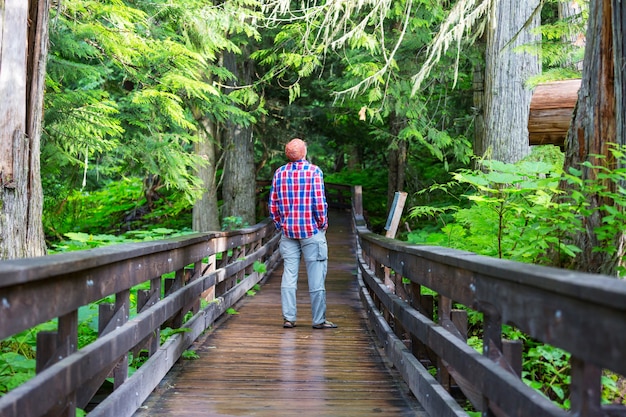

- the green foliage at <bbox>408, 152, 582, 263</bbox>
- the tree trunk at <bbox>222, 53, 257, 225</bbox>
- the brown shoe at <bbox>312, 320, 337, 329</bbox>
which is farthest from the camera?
the tree trunk at <bbox>222, 53, 257, 225</bbox>

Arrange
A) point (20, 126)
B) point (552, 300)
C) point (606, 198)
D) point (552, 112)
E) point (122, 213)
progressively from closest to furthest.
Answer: point (552, 300), point (606, 198), point (552, 112), point (20, 126), point (122, 213)

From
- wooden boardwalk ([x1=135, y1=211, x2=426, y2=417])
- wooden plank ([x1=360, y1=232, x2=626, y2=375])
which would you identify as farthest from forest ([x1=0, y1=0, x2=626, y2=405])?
wooden boardwalk ([x1=135, y1=211, x2=426, y2=417])

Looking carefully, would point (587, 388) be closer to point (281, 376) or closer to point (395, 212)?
point (281, 376)

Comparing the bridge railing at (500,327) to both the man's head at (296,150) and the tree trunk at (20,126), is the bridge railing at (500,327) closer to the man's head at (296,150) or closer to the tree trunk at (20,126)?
the man's head at (296,150)

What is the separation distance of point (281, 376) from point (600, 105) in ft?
9.94

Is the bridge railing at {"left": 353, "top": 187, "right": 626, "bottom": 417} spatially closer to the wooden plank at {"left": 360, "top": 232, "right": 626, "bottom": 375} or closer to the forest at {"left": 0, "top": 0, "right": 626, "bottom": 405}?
the wooden plank at {"left": 360, "top": 232, "right": 626, "bottom": 375}

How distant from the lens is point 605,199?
4605 millimetres

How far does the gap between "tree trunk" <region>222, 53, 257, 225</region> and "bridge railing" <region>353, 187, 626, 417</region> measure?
45.8ft

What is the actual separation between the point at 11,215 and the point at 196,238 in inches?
63.5

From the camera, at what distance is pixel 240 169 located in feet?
63.9

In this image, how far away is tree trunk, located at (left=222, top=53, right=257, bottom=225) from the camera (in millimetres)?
19234

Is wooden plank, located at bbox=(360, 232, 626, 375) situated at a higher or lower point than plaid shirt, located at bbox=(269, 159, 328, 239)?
lower

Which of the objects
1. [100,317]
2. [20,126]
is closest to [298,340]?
[20,126]

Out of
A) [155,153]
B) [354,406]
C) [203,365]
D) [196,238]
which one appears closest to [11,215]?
[196,238]
